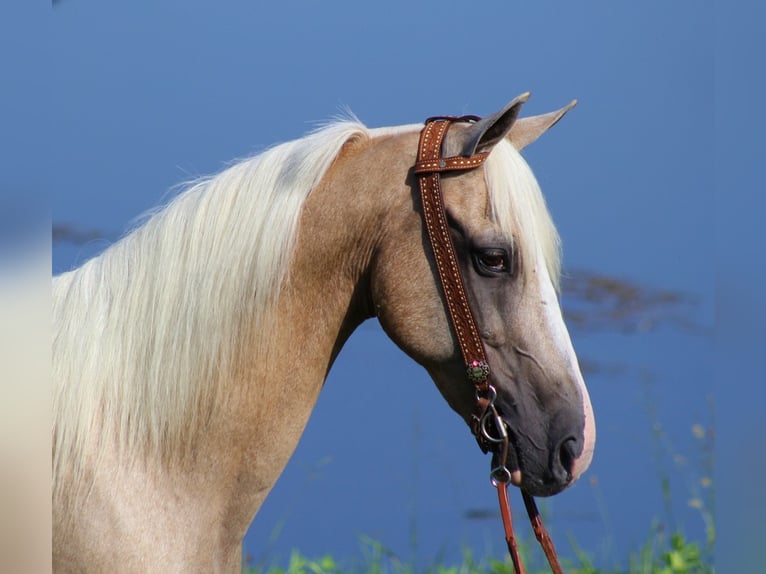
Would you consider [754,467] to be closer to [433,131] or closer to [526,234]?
[526,234]

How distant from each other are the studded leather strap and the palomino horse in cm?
2

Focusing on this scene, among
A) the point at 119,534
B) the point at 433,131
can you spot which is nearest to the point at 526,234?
the point at 433,131

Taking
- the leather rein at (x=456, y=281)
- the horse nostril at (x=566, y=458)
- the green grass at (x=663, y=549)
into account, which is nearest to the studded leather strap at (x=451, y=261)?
the leather rein at (x=456, y=281)

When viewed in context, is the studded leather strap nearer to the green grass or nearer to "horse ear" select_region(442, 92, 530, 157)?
"horse ear" select_region(442, 92, 530, 157)

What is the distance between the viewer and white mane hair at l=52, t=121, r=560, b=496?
1.62 meters

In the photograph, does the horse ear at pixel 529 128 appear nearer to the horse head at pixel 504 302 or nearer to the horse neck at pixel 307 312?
the horse head at pixel 504 302

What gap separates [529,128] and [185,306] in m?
0.78

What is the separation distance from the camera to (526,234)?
1628mm

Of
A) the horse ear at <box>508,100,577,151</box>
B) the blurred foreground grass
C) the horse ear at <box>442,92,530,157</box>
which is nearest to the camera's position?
the horse ear at <box>442,92,530,157</box>

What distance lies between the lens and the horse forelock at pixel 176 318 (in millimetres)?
1624

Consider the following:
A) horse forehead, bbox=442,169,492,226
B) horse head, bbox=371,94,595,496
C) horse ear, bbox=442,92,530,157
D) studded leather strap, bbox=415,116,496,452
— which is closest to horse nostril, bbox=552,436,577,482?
horse head, bbox=371,94,595,496

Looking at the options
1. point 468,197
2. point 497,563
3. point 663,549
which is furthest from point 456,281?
point 663,549

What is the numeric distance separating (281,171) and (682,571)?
1.96 metres

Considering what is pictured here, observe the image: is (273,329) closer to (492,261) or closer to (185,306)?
(185,306)
